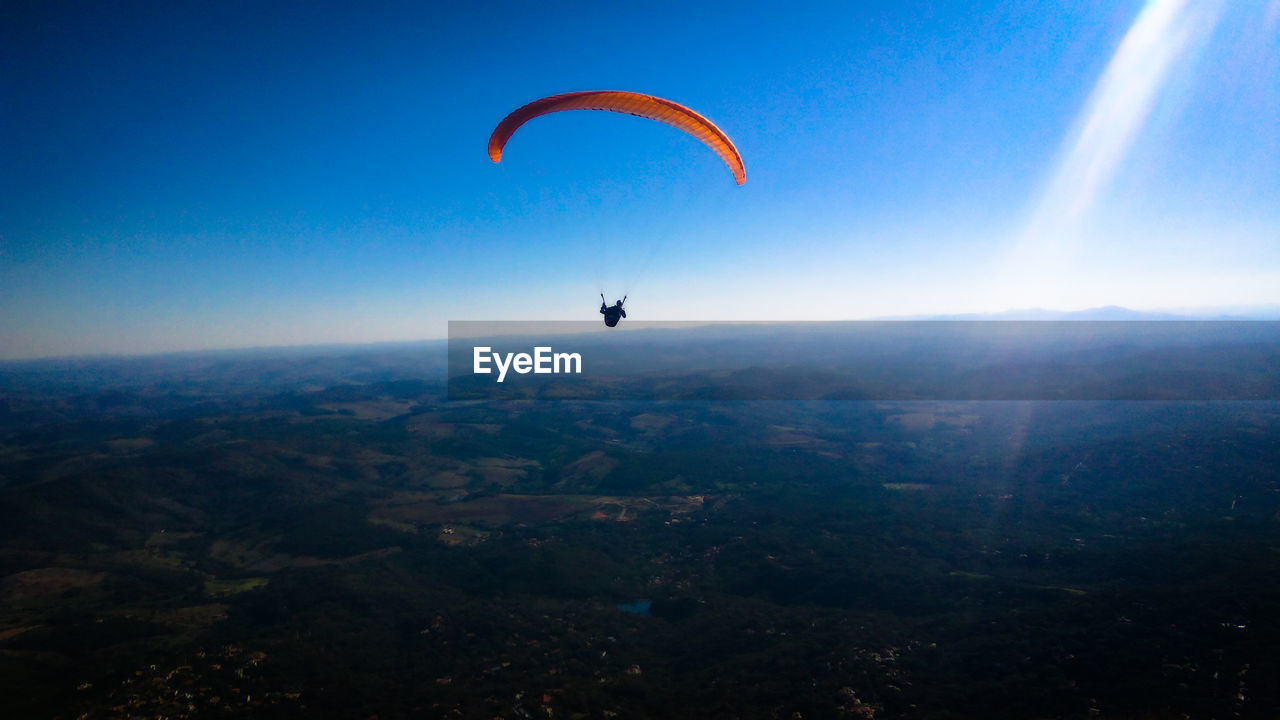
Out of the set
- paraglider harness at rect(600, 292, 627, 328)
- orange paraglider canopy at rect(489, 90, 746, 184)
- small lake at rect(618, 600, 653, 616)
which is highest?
orange paraglider canopy at rect(489, 90, 746, 184)

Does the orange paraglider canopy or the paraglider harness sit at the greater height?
the orange paraglider canopy

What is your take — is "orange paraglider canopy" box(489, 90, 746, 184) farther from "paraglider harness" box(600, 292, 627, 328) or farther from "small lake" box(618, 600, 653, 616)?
"small lake" box(618, 600, 653, 616)

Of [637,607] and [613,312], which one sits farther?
[637,607]

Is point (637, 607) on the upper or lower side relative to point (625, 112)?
lower

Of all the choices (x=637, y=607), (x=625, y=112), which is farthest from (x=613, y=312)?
(x=637, y=607)

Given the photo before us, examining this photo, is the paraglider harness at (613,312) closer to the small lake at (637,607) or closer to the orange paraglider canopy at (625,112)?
the orange paraglider canopy at (625,112)

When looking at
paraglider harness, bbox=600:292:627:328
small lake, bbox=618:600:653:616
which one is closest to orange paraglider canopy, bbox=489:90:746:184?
paraglider harness, bbox=600:292:627:328

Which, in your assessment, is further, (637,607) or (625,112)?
(637,607)

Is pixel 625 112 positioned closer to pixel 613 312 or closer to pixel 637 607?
pixel 613 312

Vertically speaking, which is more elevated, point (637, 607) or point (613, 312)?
point (613, 312)
